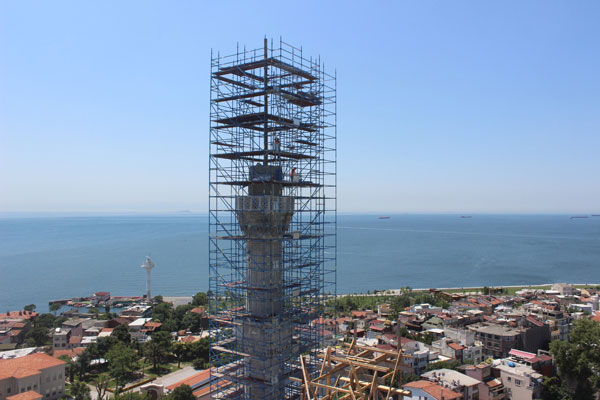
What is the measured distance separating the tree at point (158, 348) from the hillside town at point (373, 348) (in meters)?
0.07

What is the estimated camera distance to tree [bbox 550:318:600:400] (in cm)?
2505

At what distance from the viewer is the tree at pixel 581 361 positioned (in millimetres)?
25047

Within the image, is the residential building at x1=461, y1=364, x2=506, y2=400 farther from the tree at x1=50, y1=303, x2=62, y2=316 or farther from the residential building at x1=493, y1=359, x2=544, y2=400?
the tree at x1=50, y1=303, x2=62, y2=316

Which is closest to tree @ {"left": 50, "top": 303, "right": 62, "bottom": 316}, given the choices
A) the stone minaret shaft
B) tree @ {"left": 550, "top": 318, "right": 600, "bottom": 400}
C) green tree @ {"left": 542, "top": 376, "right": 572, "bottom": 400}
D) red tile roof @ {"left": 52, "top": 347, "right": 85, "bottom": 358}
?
red tile roof @ {"left": 52, "top": 347, "right": 85, "bottom": 358}

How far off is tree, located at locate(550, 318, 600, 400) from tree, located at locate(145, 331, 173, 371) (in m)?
26.8

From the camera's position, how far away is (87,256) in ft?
397

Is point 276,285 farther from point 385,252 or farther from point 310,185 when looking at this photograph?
point 385,252

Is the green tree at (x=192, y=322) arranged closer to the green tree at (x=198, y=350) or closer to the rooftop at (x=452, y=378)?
the green tree at (x=198, y=350)

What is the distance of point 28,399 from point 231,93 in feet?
62.6

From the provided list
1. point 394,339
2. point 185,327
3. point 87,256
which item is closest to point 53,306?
point 185,327

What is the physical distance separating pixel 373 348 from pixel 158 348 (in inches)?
908

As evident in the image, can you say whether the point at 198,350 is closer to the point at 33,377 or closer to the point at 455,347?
the point at 33,377

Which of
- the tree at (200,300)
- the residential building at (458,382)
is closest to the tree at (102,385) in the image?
the residential building at (458,382)

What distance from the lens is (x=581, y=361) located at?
985 inches
